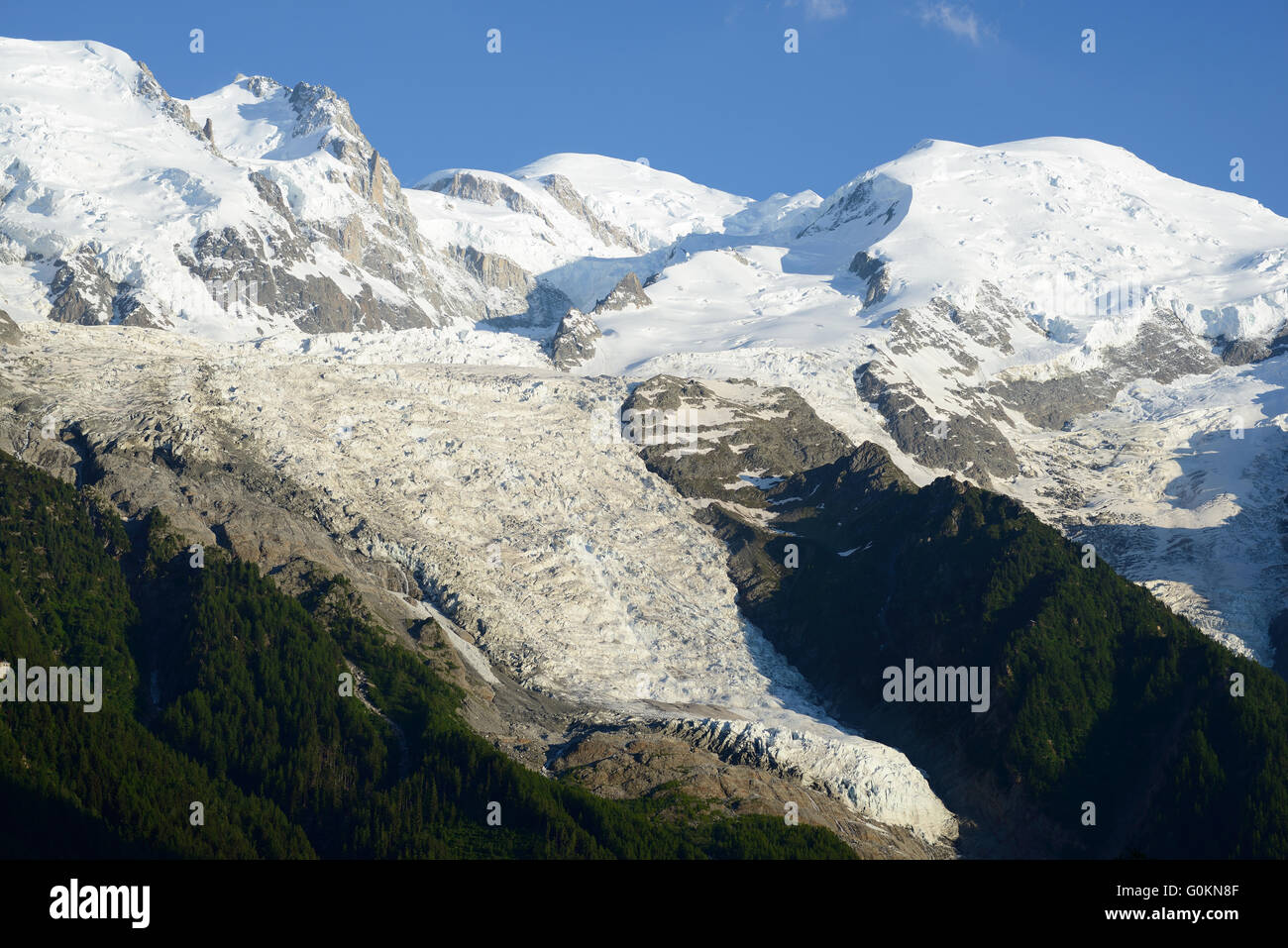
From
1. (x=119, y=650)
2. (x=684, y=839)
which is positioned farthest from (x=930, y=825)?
(x=119, y=650)

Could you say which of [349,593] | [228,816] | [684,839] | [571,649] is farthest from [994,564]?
[228,816]

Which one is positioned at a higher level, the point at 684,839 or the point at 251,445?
the point at 251,445

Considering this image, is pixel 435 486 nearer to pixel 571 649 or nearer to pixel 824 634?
pixel 571 649

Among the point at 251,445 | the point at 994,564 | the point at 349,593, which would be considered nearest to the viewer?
the point at 349,593
